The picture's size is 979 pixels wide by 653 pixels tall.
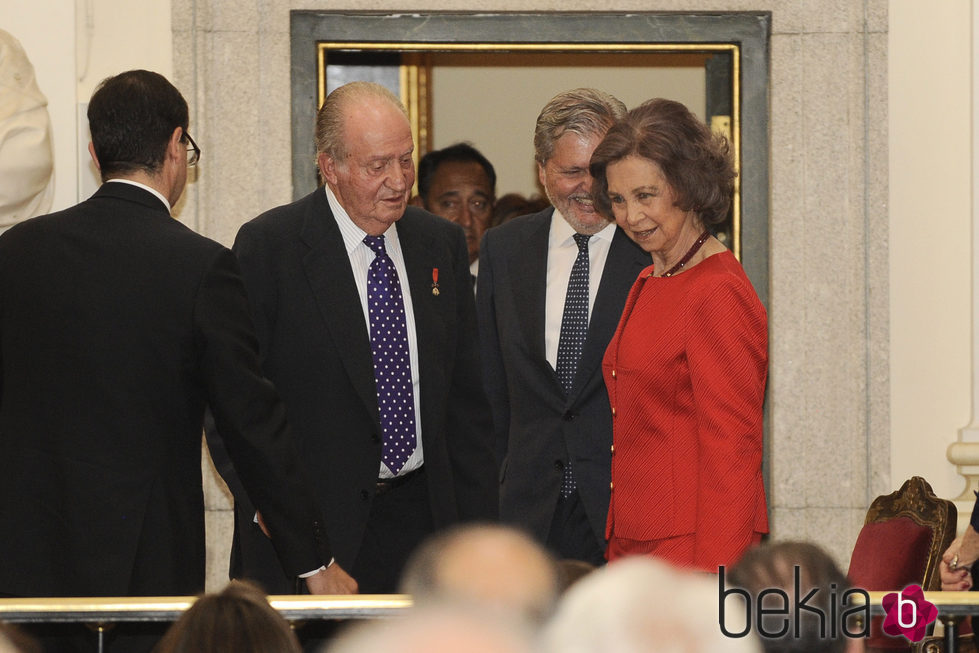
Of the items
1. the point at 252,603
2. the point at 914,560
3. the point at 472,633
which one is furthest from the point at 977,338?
the point at 472,633

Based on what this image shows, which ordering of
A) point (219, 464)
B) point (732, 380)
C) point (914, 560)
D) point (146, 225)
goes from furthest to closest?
point (914, 560)
point (219, 464)
point (146, 225)
point (732, 380)

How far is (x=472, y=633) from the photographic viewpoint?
48.4 inches

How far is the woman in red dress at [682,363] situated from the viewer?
3293mm

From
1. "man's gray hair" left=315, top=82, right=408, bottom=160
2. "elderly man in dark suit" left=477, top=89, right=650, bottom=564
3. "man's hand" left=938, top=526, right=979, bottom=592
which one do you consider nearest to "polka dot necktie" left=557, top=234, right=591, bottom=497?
"elderly man in dark suit" left=477, top=89, right=650, bottom=564

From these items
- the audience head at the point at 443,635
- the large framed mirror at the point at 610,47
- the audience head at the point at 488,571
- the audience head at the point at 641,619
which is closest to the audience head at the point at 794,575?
the audience head at the point at 488,571

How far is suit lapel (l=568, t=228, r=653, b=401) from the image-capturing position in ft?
14.1

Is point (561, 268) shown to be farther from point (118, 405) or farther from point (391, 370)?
point (118, 405)

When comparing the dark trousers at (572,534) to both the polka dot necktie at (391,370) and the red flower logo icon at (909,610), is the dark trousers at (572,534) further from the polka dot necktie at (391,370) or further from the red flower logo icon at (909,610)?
the red flower logo icon at (909,610)

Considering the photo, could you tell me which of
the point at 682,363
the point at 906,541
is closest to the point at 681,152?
the point at 682,363

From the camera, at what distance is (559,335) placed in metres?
4.45

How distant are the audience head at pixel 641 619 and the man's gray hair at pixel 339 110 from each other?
2867mm

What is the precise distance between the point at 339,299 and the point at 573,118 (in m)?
1.03

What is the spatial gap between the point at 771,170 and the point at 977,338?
3.63 feet

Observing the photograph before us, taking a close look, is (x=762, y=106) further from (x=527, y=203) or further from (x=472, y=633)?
(x=472, y=633)
